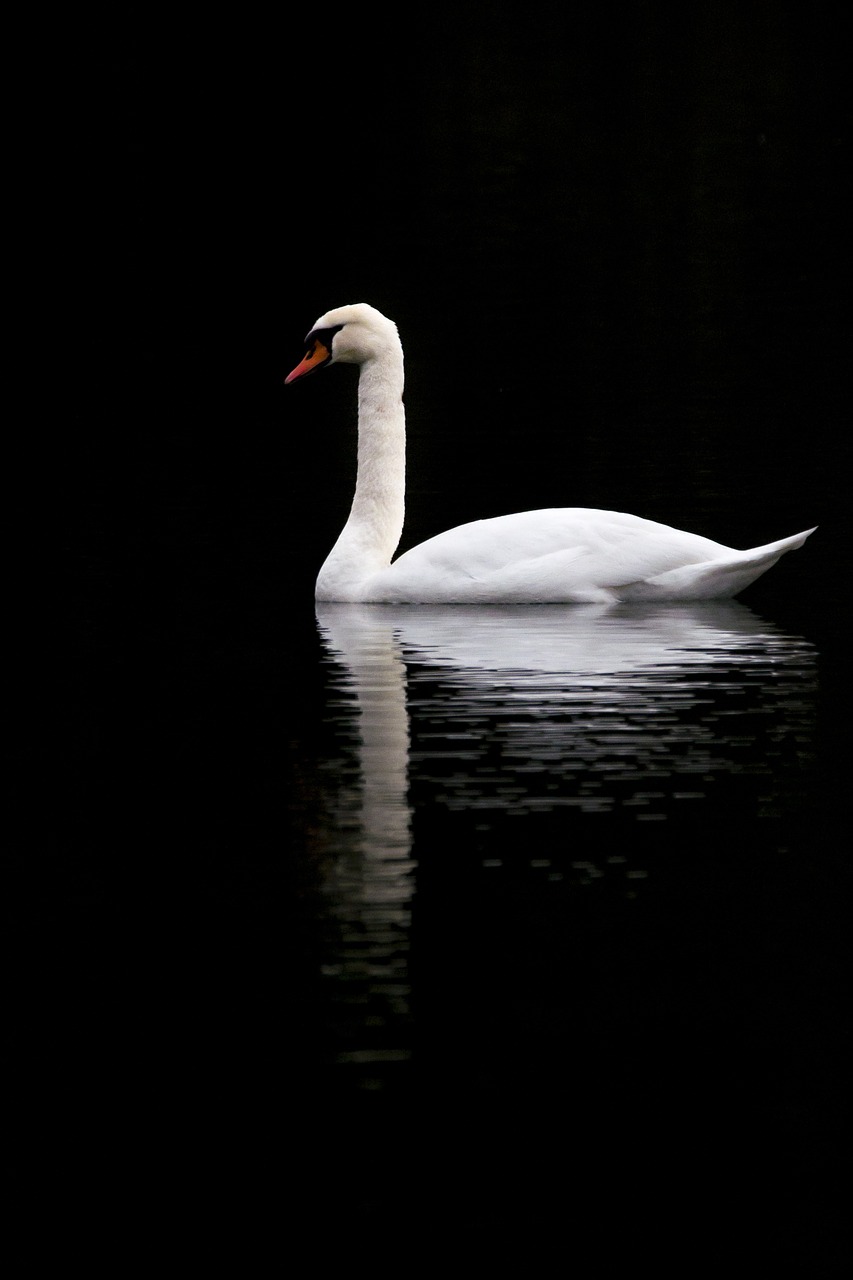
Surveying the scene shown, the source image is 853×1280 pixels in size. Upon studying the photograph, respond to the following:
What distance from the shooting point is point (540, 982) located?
780cm

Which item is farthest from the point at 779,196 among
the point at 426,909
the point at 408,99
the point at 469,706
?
the point at 426,909

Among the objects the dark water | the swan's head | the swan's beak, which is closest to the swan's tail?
the dark water

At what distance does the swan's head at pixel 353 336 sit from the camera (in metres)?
15.8

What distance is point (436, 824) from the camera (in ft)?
31.6

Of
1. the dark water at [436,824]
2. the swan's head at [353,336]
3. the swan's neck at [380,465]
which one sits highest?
the swan's head at [353,336]

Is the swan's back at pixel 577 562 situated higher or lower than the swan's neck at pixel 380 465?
lower

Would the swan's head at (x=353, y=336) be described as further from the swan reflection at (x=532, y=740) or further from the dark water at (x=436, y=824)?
the swan reflection at (x=532, y=740)

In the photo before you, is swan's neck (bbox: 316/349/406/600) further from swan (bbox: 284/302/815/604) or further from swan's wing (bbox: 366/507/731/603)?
swan's wing (bbox: 366/507/731/603)

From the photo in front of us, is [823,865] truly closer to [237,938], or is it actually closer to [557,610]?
[237,938]

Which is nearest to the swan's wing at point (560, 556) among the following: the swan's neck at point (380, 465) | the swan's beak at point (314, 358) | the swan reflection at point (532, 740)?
the swan reflection at point (532, 740)

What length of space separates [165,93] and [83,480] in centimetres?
5715

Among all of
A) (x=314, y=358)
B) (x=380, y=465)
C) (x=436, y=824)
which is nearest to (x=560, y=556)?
(x=380, y=465)

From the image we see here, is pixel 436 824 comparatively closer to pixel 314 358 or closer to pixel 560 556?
pixel 560 556

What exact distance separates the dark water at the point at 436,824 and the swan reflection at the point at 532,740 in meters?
0.03
